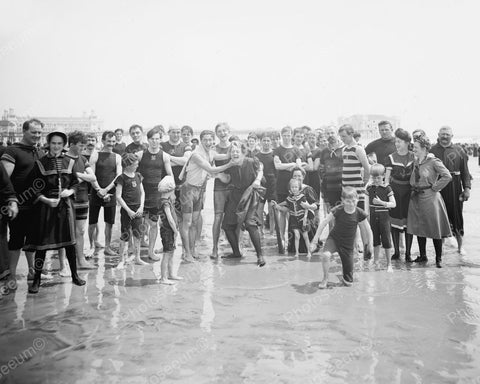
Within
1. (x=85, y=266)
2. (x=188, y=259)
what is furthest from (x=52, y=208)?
(x=188, y=259)

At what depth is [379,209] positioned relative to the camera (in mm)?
6129

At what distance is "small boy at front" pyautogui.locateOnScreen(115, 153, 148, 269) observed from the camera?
242 inches

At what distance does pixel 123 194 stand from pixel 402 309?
416 cm

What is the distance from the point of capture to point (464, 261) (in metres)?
6.35

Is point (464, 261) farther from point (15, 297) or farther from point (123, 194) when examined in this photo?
point (15, 297)

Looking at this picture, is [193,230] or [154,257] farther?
[193,230]

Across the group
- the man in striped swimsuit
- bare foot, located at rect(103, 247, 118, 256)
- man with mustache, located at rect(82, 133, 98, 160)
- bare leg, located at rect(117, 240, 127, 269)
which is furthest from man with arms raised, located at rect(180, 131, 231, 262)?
the man in striped swimsuit

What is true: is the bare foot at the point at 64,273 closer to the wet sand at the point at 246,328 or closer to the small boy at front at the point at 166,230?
the wet sand at the point at 246,328

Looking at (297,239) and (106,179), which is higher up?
(106,179)

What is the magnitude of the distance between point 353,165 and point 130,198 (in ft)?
11.4

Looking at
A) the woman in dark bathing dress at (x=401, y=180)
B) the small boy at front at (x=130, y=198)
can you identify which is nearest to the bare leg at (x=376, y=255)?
the woman in dark bathing dress at (x=401, y=180)

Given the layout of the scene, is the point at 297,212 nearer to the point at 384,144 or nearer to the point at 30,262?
the point at 384,144

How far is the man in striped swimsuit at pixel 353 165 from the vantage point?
6193 millimetres

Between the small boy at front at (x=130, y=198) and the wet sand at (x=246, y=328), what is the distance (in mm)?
515
